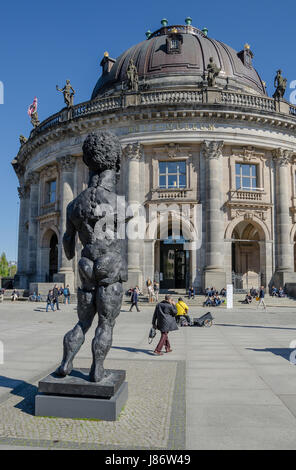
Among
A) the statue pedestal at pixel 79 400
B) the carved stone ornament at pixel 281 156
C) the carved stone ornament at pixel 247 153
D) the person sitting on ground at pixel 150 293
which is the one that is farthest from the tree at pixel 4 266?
the statue pedestal at pixel 79 400

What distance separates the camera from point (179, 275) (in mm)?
30719

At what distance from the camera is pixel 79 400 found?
4.44 m

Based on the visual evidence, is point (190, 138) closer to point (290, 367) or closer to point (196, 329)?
point (196, 329)

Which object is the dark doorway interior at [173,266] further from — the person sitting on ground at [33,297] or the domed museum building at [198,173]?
the person sitting on ground at [33,297]

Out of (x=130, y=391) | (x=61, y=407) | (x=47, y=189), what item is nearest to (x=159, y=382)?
(x=130, y=391)

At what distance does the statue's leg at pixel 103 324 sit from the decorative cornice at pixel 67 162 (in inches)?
1049

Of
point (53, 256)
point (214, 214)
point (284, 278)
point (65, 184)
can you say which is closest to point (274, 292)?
point (284, 278)

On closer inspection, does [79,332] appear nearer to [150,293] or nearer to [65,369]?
[65,369]

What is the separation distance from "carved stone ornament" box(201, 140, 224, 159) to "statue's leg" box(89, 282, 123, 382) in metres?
23.4

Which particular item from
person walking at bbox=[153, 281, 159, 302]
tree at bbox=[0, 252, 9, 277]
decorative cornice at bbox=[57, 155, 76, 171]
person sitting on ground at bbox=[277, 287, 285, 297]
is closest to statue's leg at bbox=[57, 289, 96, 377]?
person walking at bbox=[153, 281, 159, 302]

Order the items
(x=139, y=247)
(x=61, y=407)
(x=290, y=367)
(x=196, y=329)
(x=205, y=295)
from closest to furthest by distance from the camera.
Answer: (x=61, y=407), (x=290, y=367), (x=196, y=329), (x=205, y=295), (x=139, y=247)

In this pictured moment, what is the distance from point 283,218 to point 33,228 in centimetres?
2183

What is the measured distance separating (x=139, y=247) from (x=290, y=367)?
779 inches

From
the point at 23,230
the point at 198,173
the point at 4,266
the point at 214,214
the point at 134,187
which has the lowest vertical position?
the point at 4,266
